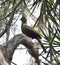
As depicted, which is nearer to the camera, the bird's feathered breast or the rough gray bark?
the rough gray bark

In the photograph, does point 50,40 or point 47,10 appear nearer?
point 47,10

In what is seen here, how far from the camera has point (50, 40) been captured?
337cm

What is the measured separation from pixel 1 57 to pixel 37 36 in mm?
1012

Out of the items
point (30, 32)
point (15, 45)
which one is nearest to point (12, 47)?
point (15, 45)

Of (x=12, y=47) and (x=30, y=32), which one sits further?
(x=30, y=32)

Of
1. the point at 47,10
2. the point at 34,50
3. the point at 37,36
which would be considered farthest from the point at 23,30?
the point at 34,50

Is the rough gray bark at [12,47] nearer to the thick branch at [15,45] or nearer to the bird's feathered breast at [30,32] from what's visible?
the thick branch at [15,45]

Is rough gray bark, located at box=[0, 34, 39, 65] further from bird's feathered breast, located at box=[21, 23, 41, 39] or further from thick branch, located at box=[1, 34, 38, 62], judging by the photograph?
bird's feathered breast, located at box=[21, 23, 41, 39]

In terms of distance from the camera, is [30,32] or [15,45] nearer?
[15,45]

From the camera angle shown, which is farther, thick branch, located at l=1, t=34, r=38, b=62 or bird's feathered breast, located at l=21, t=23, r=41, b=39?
bird's feathered breast, located at l=21, t=23, r=41, b=39

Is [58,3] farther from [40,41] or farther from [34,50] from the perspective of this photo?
[34,50]

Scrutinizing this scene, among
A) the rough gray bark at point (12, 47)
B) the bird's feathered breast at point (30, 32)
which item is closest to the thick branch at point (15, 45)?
the rough gray bark at point (12, 47)

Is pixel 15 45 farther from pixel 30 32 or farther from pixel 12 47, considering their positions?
pixel 30 32

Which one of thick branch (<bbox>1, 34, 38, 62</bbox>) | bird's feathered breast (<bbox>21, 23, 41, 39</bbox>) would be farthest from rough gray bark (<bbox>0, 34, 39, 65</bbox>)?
bird's feathered breast (<bbox>21, 23, 41, 39</bbox>)
